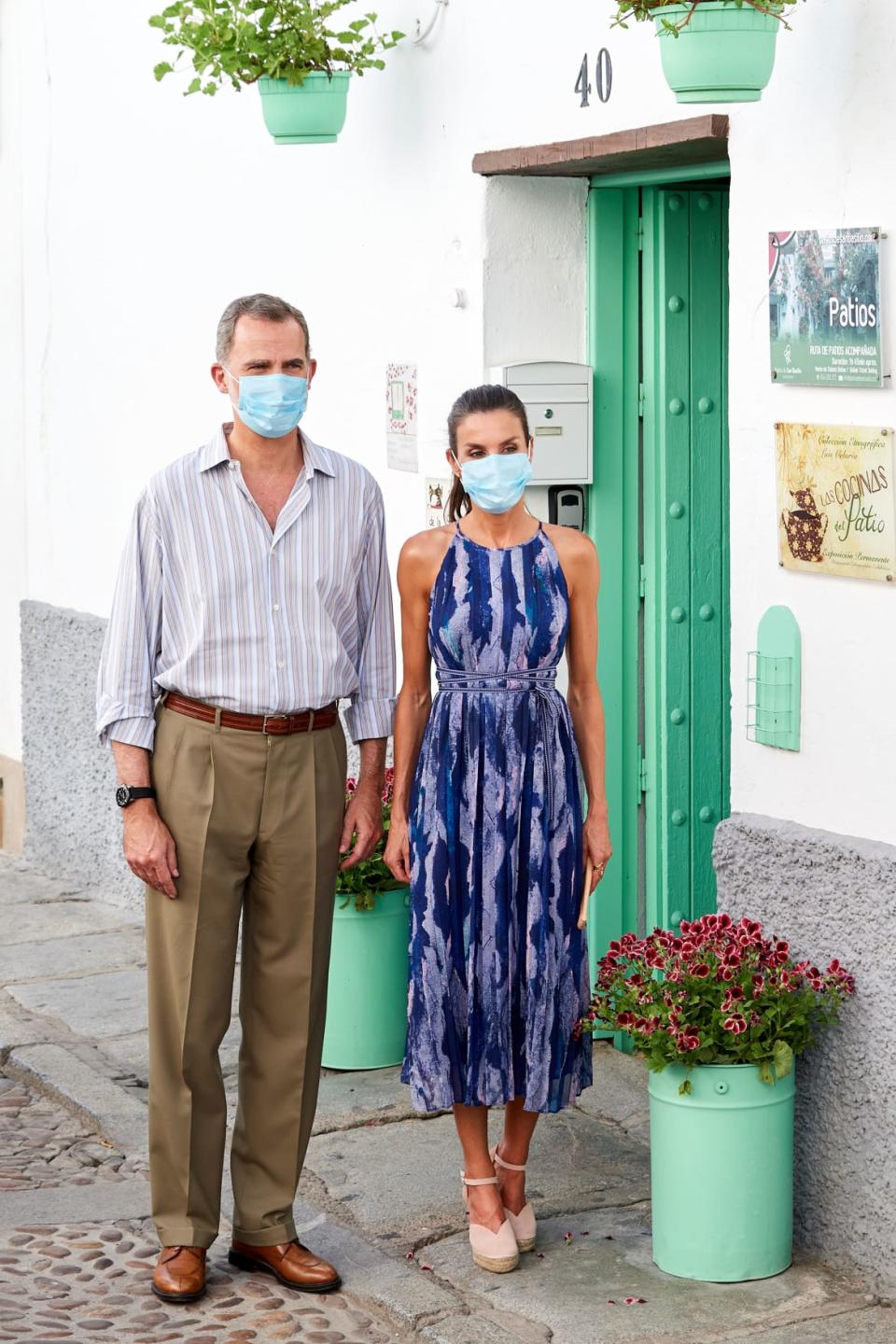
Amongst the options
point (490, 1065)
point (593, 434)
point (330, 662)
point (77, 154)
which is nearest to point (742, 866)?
point (490, 1065)

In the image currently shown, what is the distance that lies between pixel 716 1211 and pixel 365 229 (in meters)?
3.31

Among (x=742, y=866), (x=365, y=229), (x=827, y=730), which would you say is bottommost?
(x=742, y=866)

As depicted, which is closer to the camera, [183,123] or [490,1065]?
[490,1065]

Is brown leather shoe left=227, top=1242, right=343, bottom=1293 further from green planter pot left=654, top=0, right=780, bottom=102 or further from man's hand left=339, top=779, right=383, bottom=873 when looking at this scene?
green planter pot left=654, top=0, right=780, bottom=102

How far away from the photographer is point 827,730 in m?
4.42

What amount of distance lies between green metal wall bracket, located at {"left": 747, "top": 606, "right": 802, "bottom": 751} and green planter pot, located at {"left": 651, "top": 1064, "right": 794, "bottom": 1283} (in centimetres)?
77

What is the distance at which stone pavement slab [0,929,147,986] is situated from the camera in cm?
696

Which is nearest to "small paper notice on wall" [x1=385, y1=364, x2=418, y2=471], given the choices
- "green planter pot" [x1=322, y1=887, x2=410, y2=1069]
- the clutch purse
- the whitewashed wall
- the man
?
the whitewashed wall

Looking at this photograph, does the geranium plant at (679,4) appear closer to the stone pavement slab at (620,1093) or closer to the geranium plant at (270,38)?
the geranium plant at (270,38)

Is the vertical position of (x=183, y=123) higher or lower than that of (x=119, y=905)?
higher

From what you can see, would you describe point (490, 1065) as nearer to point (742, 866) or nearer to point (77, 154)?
point (742, 866)

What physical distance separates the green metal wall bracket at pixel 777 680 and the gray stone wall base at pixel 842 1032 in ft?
0.67

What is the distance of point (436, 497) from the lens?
5922 mm

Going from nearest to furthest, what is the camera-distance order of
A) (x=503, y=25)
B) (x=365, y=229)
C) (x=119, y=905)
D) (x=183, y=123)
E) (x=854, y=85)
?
(x=854, y=85)
(x=503, y=25)
(x=365, y=229)
(x=183, y=123)
(x=119, y=905)
